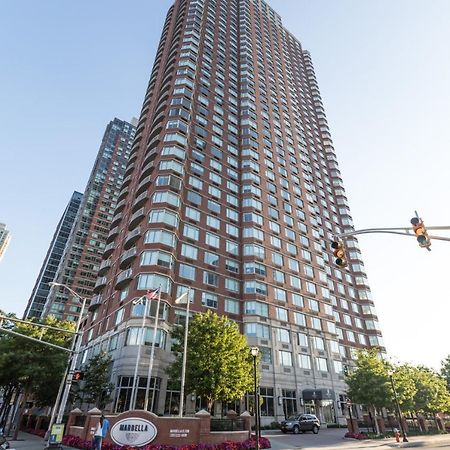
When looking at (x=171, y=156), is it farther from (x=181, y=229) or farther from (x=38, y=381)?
(x=38, y=381)

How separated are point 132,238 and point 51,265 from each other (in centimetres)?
10156

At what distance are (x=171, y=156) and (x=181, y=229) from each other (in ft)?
37.2

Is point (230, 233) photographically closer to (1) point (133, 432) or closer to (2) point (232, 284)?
(2) point (232, 284)

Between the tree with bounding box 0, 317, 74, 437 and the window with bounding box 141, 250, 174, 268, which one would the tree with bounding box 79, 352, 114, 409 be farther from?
the window with bounding box 141, 250, 174, 268

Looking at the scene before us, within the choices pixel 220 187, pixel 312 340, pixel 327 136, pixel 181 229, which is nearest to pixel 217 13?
pixel 327 136

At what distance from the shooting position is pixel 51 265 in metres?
130

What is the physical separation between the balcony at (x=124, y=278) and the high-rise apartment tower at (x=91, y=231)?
41.2m

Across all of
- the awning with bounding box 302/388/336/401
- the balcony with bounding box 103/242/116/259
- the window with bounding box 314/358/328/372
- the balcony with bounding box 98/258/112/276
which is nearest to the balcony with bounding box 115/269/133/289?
the balcony with bounding box 98/258/112/276

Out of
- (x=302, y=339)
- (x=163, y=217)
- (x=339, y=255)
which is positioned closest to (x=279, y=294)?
(x=302, y=339)

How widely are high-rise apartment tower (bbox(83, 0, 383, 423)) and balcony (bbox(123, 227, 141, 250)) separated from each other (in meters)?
0.20

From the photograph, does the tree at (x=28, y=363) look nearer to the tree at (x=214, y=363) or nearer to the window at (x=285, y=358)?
the tree at (x=214, y=363)

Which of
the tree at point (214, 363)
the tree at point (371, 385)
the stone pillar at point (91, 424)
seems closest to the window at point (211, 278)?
the tree at point (214, 363)

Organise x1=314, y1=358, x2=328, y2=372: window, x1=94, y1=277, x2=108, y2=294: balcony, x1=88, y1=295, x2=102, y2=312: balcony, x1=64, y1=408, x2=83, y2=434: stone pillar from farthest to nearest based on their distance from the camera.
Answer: x1=94, y1=277, x2=108, y2=294: balcony
x1=88, y1=295, x2=102, y2=312: balcony
x1=314, y1=358, x2=328, y2=372: window
x1=64, y1=408, x2=83, y2=434: stone pillar

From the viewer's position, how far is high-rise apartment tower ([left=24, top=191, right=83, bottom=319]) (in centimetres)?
11412
